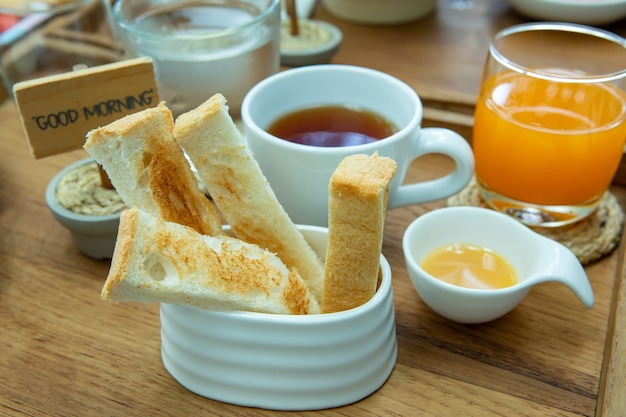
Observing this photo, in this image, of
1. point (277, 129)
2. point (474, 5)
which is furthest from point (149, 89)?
point (474, 5)

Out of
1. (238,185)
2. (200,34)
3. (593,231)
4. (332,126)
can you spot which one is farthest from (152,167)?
(593,231)

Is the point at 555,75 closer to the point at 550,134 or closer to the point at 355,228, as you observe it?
the point at 550,134

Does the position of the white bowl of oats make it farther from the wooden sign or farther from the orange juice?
the orange juice

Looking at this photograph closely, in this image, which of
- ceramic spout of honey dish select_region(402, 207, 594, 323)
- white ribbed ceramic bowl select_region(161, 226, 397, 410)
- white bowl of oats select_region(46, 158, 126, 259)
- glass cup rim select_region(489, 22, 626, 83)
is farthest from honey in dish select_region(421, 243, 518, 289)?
white bowl of oats select_region(46, 158, 126, 259)

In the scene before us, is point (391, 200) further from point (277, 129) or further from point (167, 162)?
point (167, 162)

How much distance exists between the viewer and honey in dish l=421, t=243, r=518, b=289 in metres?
0.77

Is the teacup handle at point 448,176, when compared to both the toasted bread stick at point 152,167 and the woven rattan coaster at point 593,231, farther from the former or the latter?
the toasted bread stick at point 152,167

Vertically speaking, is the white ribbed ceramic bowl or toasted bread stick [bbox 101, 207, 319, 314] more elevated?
toasted bread stick [bbox 101, 207, 319, 314]

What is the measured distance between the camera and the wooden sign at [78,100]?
787 millimetres

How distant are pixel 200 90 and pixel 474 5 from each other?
2.53 feet

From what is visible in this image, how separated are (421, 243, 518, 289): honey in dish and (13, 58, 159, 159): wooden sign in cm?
40

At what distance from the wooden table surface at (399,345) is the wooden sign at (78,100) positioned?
159 millimetres

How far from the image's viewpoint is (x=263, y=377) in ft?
2.17

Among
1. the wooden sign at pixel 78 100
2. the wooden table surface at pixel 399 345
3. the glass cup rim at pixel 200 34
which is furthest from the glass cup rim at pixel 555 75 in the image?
the wooden sign at pixel 78 100
